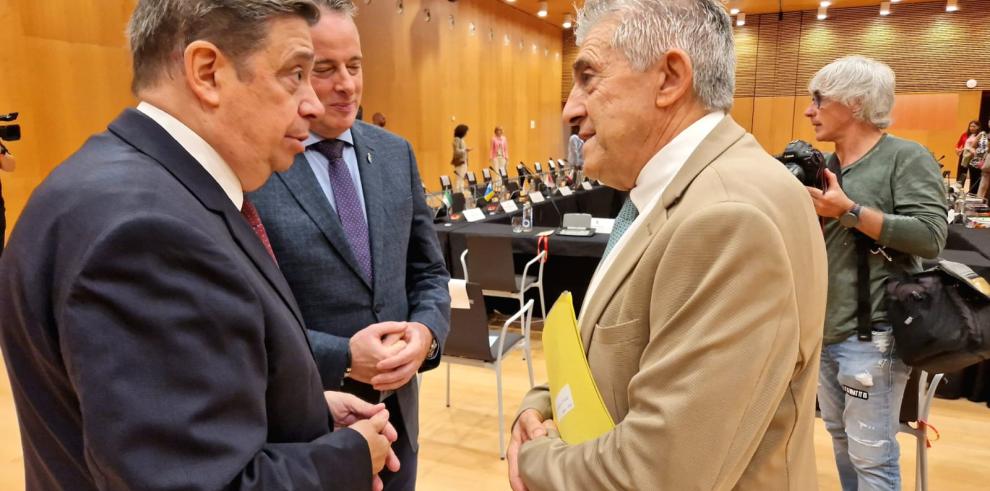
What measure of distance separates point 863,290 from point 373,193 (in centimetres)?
155

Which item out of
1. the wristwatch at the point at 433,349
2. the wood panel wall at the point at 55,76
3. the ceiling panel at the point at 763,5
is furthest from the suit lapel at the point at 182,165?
the ceiling panel at the point at 763,5

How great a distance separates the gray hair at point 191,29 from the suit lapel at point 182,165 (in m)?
0.07

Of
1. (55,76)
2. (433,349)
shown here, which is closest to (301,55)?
(433,349)

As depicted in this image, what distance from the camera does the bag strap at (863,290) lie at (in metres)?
1.92

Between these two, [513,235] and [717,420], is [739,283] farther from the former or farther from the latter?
[513,235]

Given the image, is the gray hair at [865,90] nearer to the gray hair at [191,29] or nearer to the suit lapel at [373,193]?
the suit lapel at [373,193]

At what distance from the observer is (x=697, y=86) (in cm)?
95

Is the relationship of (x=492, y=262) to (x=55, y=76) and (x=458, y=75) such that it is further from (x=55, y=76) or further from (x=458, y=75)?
(x=458, y=75)

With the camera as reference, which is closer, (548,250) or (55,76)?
(548,250)

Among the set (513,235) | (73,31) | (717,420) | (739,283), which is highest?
(73,31)

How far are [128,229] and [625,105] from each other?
0.72m

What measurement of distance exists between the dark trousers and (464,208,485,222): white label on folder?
401cm

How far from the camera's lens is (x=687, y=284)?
0.81 meters

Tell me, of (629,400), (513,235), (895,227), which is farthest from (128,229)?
(513,235)
